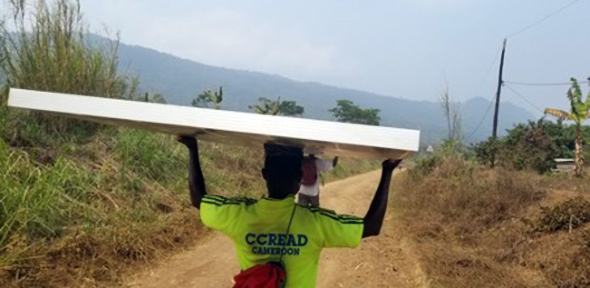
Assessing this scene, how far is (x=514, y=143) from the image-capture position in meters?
21.8

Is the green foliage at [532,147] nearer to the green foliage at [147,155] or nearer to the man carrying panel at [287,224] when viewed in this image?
the green foliage at [147,155]

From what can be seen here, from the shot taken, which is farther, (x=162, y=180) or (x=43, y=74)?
(x=162, y=180)

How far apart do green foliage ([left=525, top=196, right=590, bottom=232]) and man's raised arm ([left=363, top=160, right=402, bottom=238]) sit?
254 inches

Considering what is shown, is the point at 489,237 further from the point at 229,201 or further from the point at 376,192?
the point at 229,201

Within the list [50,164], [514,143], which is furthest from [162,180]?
A: [514,143]

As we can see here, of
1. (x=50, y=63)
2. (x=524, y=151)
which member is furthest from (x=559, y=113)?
(x=50, y=63)

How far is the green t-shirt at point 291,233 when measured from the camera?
197cm

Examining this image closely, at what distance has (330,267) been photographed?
6.64 metres

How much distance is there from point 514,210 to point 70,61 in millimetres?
8334

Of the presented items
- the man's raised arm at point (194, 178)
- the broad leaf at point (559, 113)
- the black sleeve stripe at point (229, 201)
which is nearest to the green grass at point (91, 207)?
the man's raised arm at point (194, 178)

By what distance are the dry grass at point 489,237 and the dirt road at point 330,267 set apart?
1.02 ft

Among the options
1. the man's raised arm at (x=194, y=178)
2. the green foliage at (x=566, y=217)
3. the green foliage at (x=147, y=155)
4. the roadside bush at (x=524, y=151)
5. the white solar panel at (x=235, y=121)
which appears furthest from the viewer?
the roadside bush at (x=524, y=151)

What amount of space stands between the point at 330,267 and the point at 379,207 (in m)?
4.78

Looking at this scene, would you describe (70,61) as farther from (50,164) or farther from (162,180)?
(162,180)
